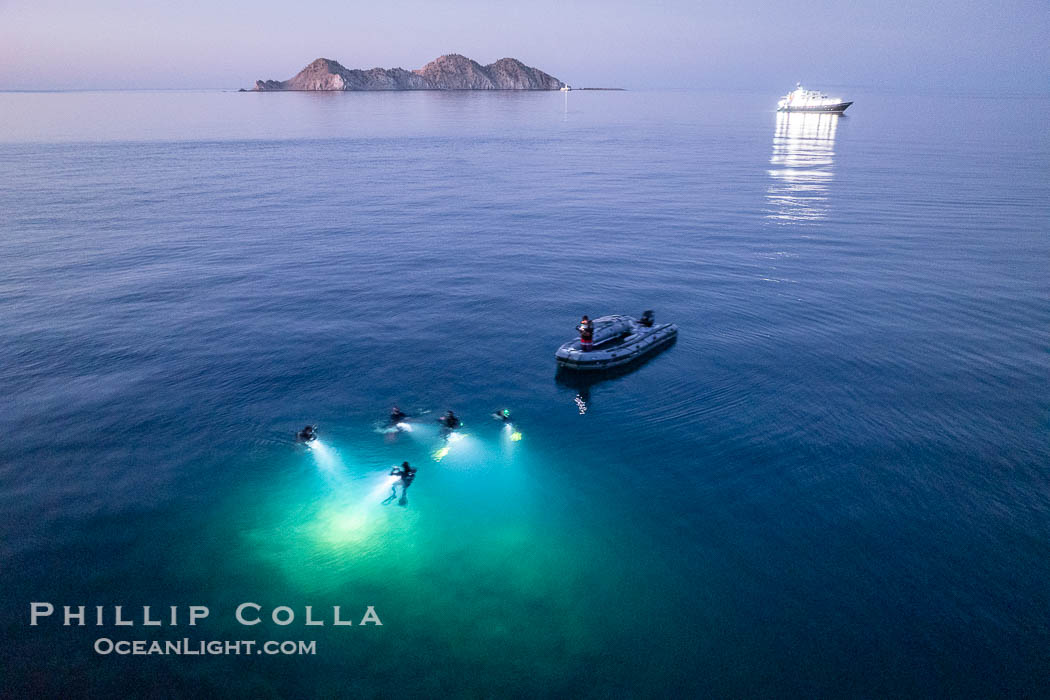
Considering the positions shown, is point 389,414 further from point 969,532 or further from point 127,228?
point 127,228

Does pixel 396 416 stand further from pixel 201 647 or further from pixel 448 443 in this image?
pixel 201 647

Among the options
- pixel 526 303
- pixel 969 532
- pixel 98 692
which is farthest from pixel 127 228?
pixel 969 532

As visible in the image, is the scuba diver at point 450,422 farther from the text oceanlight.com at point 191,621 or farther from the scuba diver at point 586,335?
the text oceanlight.com at point 191,621

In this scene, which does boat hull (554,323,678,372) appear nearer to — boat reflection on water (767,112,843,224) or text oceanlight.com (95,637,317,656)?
text oceanlight.com (95,637,317,656)

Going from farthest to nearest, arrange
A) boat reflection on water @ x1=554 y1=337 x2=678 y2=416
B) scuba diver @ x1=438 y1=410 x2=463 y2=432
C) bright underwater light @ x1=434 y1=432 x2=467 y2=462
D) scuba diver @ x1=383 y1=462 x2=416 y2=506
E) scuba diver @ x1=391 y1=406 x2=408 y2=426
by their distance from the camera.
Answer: boat reflection on water @ x1=554 y1=337 x2=678 y2=416
scuba diver @ x1=391 y1=406 x2=408 y2=426
scuba diver @ x1=438 y1=410 x2=463 y2=432
bright underwater light @ x1=434 y1=432 x2=467 y2=462
scuba diver @ x1=383 y1=462 x2=416 y2=506

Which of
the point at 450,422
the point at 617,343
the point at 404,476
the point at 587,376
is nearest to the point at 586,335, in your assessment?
the point at 587,376

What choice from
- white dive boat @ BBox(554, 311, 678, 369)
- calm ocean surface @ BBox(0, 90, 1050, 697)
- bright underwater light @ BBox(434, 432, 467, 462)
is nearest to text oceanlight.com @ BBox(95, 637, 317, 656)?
calm ocean surface @ BBox(0, 90, 1050, 697)

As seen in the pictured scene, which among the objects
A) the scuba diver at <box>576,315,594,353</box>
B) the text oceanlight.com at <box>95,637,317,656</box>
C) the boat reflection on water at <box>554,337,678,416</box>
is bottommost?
the text oceanlight.com at <box>95,637,317,656</box>
